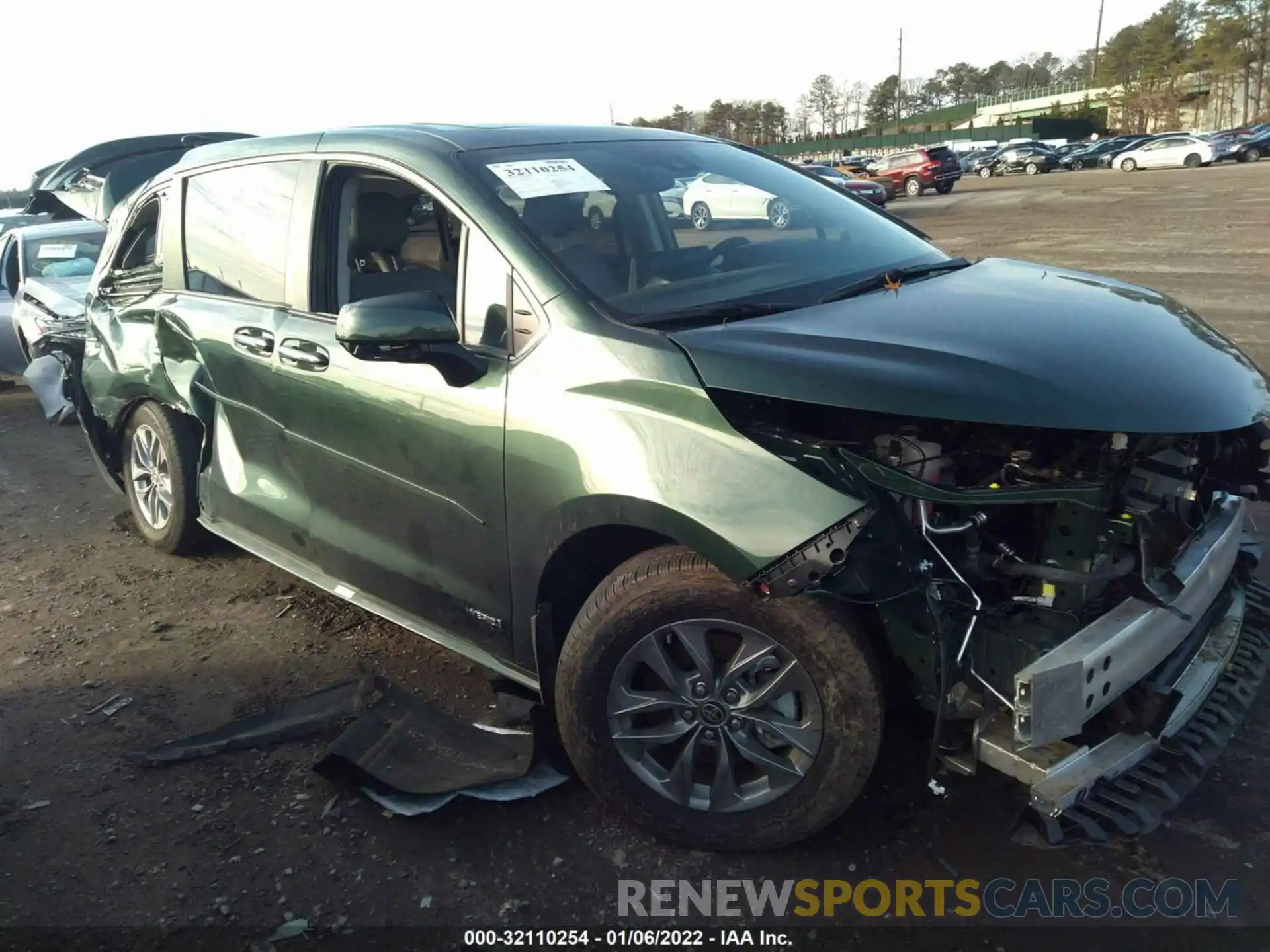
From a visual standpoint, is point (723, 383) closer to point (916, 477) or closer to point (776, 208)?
point (916, 477)

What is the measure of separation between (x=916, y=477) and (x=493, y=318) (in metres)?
1.29

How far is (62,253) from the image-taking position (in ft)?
31.6

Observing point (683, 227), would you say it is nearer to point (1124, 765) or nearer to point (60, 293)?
point (1124, 765)

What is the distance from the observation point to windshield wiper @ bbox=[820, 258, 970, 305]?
122 inches

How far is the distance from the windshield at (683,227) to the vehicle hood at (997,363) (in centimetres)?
32

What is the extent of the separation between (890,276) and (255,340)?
2.27 m

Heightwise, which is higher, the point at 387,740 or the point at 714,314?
the point at 714,314

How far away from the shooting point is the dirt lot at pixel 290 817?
105 inches

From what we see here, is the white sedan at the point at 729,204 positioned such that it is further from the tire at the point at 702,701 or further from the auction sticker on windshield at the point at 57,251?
the auction sticker on windshield at the point at 57,251

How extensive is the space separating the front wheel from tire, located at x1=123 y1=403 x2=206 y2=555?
2705 millimetres

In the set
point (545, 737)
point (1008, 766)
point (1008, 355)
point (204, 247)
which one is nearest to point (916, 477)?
point (1008, 355)

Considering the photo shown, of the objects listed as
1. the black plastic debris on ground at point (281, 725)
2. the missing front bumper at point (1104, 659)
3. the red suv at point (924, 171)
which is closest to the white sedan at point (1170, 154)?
the red suv at point (924, 171)

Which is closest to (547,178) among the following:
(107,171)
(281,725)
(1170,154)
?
(281,725)

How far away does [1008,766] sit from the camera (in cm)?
236
